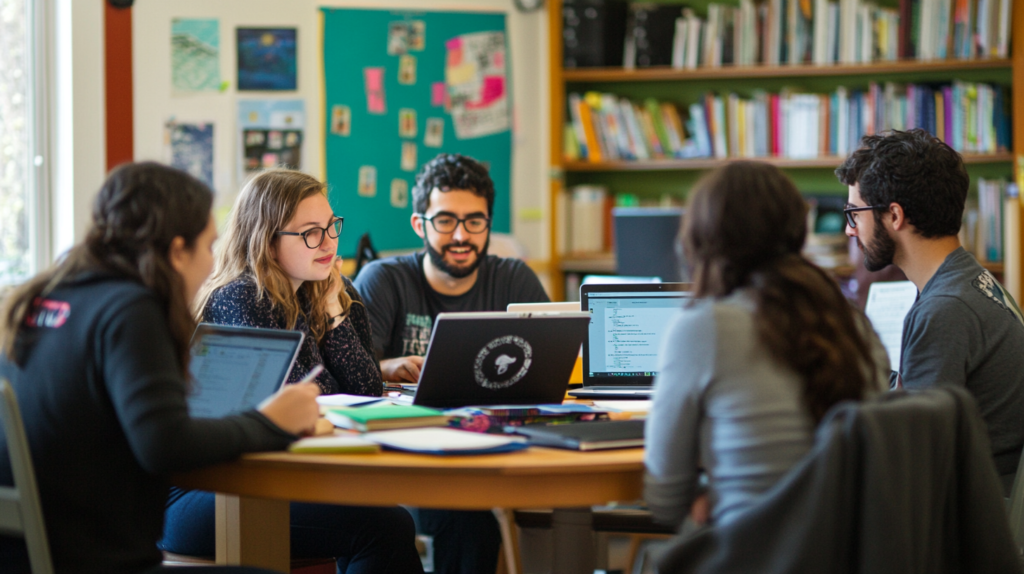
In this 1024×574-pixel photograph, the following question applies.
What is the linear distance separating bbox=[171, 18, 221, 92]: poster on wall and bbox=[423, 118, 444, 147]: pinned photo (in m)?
0.95

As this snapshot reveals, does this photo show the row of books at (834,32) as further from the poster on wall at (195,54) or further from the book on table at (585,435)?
the book on table at (585,435)

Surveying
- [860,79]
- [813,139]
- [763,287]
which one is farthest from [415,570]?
[860,79]

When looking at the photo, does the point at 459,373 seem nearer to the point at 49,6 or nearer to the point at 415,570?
the point at 415,570

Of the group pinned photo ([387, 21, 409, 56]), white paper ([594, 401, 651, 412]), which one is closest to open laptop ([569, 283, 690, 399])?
white paper ([594, 401, 651, 412])

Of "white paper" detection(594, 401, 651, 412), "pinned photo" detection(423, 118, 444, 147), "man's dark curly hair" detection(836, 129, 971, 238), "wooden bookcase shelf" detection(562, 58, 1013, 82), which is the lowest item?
"white paper" detection(594, 401, 651, 412)

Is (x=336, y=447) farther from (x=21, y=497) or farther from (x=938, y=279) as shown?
(x=938, y=279)

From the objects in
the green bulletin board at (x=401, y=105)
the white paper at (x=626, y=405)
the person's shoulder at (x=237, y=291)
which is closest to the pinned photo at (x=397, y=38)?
the green bulletin board at (x=401, y=105)

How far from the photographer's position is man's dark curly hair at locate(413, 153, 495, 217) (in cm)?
268

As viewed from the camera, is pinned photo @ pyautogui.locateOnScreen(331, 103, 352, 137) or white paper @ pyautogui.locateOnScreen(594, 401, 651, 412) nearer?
white paper @ pyautogui.locateOnScreen(594, 401, 651, 412)

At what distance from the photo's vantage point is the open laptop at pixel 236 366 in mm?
1550

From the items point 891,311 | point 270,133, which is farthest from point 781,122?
point 270,133

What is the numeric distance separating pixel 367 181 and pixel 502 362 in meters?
2.63

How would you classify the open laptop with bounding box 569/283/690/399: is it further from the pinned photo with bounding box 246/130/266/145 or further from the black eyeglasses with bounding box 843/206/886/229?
the pinned photo with bounding box 246/130/266/145

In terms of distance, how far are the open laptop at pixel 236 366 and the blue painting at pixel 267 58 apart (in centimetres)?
254
